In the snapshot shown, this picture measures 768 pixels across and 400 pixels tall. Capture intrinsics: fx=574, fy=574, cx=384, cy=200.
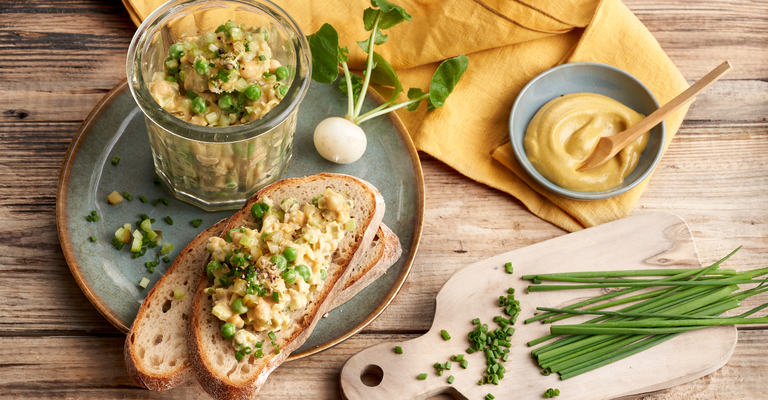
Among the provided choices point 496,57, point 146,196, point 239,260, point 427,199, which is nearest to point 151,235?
point 146,196

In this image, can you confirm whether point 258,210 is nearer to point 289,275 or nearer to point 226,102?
point 289,275

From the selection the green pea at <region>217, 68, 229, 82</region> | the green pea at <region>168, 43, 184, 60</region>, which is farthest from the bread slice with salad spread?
the green pea at <region>168, 43, 184, 60</region>

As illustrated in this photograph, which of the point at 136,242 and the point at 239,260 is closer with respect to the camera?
the point at 239,260

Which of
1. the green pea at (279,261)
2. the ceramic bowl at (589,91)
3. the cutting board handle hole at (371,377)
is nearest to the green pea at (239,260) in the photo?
the green pea at (279,261)

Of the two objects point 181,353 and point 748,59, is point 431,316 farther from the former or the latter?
point 748,59

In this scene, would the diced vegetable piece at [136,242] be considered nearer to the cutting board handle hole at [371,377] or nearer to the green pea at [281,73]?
the green pea at [281,73]

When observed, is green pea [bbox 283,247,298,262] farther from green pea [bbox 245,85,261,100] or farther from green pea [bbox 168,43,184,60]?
green pea [bbox 168,43,184,60]
